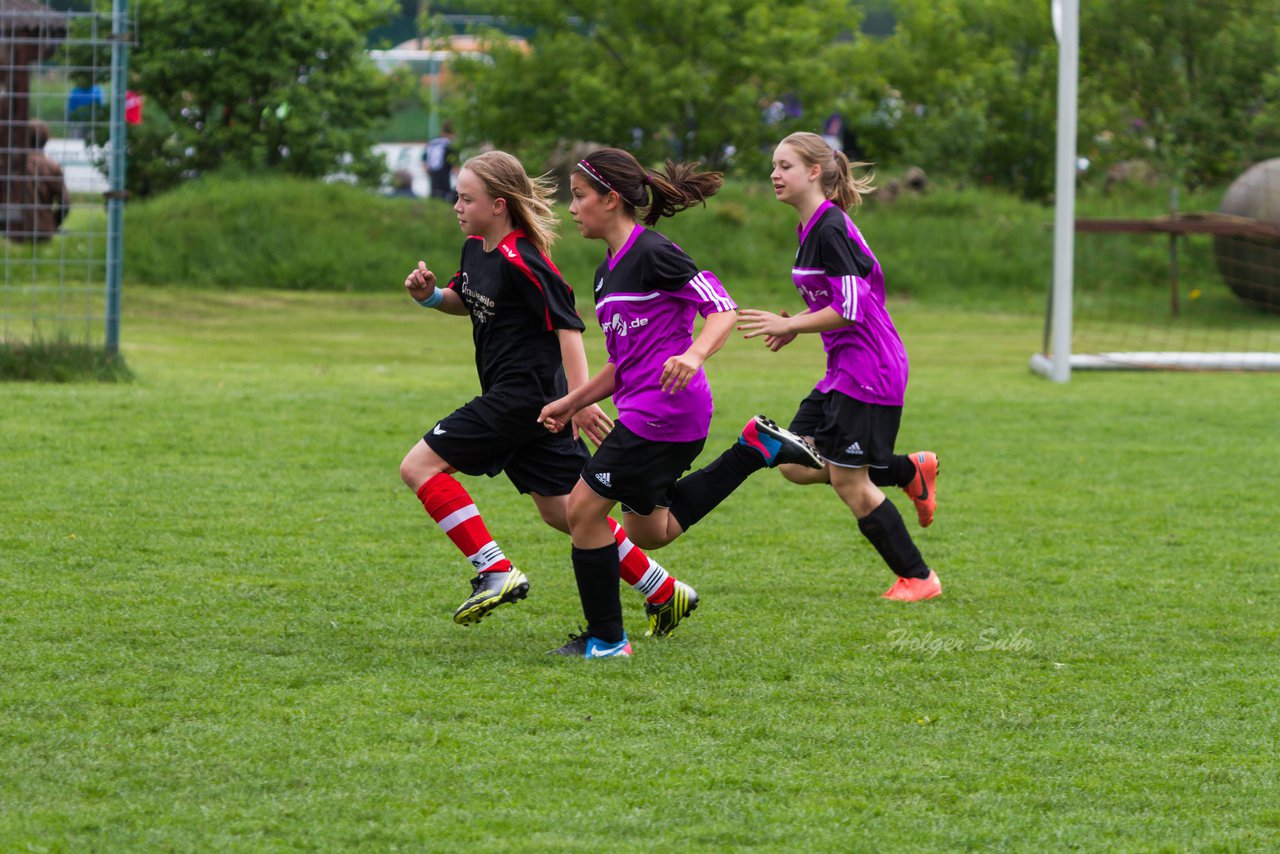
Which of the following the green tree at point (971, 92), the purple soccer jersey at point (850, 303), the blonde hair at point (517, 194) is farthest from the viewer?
the green tree at point (971, 92)

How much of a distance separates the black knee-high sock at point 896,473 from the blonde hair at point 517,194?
1.75 meters

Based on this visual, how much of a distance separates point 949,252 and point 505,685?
19875 millimetres

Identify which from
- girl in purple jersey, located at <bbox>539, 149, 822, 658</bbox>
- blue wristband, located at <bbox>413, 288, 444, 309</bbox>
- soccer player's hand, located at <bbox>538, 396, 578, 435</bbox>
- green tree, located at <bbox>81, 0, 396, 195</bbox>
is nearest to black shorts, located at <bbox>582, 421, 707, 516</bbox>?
girl in purple jersey, located at <bbox>539, 149, 822, 658</bbox>

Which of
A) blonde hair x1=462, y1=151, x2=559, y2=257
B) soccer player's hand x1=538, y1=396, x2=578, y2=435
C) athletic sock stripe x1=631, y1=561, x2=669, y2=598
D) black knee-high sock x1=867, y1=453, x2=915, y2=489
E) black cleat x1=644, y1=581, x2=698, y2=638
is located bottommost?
black cleat x1=644, y1=581, x2=698, y2=638

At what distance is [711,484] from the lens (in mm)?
5820

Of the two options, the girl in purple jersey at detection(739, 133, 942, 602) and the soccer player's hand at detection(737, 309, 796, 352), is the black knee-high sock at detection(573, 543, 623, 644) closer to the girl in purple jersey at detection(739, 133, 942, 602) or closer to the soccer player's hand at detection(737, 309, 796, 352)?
the soccer player's hand at detection(737, 309, 796, 352)

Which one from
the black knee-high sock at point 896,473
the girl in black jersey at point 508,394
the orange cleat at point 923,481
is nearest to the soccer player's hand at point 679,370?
the girl in black jersey at point 508,394

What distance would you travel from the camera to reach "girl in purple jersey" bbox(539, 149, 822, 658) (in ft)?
16.8

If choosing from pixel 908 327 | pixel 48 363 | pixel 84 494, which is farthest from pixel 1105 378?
pixel 84 494

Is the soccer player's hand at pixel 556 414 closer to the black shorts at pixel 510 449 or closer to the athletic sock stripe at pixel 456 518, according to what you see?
the black shorts at pixel 510 449

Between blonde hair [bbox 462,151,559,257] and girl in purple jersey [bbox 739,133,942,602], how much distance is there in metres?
0.95

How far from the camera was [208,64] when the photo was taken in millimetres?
24672

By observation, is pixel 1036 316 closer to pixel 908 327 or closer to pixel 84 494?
pixel 908 327

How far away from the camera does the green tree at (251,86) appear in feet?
80.7
